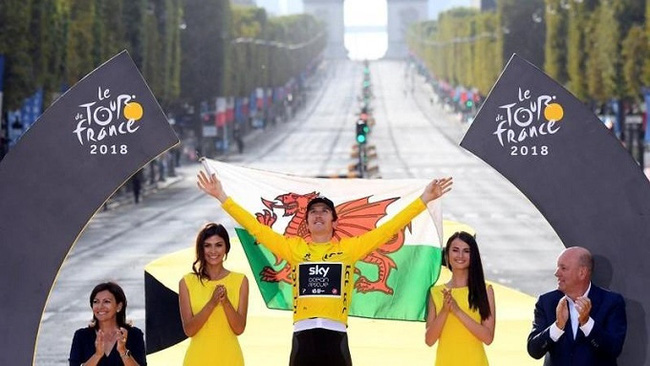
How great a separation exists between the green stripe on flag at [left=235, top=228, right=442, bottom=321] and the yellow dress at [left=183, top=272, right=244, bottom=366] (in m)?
1.61

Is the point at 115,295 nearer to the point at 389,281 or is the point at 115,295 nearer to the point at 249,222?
the point at 249,222

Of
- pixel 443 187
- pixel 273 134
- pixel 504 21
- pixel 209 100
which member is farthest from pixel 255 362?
pixel 273 134

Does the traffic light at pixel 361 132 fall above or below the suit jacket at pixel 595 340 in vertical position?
below

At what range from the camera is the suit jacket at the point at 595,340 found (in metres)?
11.2

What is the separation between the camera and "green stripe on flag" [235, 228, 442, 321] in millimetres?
Result: 13328

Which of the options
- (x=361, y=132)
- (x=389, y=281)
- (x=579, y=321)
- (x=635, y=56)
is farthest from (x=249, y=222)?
(x=635, y=56)

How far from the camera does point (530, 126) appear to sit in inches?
508

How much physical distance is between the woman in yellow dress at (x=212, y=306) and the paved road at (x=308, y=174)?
4869 millimetres

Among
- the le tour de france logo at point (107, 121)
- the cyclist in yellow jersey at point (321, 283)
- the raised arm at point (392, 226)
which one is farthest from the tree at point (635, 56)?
the cyclist in yellow jersey at point (321, 283)

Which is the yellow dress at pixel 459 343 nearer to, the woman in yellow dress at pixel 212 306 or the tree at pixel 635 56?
the woman in yellow dress at pixel 212 306

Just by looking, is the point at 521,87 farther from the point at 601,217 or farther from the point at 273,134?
the point at 273,134

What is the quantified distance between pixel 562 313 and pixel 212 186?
2619 millimetres

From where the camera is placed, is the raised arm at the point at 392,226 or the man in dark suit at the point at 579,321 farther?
the raised arm at the point at 392,226

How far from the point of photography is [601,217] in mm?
12758
